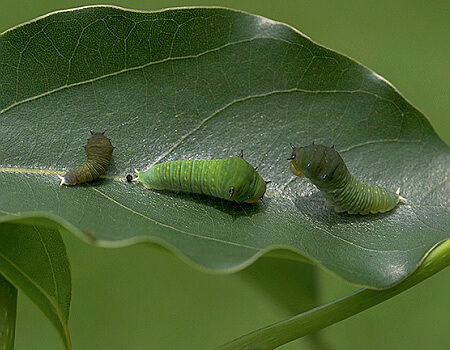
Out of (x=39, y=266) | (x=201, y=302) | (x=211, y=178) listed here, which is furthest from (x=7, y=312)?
(x=201, y=302)

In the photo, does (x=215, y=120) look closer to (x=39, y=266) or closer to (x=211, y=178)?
(x=211, y=178)

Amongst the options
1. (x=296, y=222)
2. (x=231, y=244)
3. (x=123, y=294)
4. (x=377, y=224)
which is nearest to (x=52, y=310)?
(x=231, y=244)

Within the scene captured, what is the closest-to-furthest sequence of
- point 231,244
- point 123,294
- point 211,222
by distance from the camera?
point 231,244 < point 211,222 < point 123,294

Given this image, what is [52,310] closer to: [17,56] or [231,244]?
[231,244]

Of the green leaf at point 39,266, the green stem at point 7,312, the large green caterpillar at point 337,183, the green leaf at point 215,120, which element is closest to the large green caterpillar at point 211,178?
the green leaf at point 215,120

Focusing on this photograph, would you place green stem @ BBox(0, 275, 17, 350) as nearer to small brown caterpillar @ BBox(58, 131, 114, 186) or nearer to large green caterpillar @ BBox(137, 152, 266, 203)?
small brown caterpillar @ BBox(58, 131, 114, 186)

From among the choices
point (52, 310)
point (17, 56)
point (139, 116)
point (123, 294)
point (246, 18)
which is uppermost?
point (246, 18)
